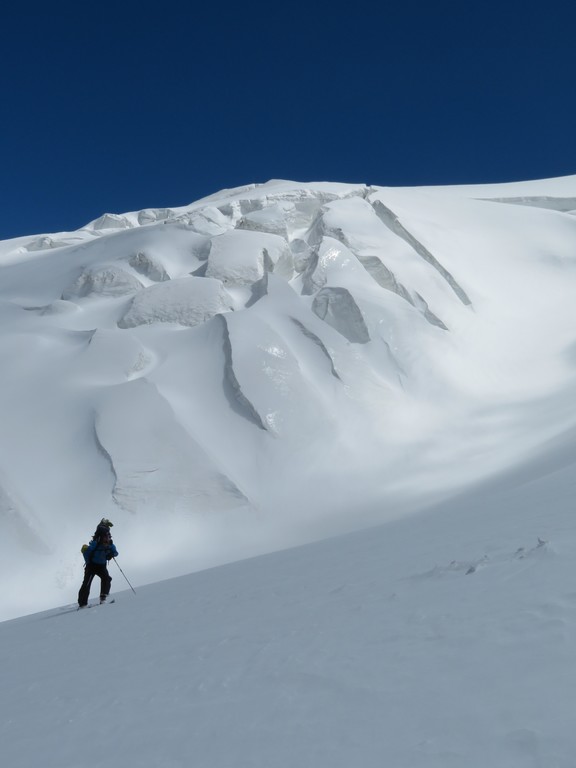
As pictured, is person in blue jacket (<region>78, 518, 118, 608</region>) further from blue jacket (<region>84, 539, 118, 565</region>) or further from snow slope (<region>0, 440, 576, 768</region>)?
snow slope (<region>0, 440, 576, 768</region>)

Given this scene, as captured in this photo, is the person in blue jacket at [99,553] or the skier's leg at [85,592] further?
the person in blue jacket at [99,553]

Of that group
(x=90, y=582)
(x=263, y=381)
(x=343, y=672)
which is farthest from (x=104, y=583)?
(x=263, y=381)

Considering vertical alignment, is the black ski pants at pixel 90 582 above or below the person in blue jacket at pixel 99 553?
below

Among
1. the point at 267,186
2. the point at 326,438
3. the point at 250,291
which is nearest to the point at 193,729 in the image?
the point at 326,438

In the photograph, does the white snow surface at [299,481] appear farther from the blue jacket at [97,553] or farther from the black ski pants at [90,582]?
the blue jacket at [97,553]

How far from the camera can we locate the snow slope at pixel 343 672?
3.20 metres

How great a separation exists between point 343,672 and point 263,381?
16910mm

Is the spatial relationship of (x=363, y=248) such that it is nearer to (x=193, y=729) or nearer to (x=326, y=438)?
(x=326, y=438)

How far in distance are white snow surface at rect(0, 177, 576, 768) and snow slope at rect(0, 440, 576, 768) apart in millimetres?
25

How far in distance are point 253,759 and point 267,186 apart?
47.4 meters

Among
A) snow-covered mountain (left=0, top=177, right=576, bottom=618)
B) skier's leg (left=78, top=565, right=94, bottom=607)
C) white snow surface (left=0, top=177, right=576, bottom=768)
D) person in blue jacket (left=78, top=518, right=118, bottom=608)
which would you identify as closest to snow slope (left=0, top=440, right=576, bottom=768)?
white snow surface (left=0, top=177, right=576, bottom=768)

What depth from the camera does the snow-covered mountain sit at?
16.7 meters

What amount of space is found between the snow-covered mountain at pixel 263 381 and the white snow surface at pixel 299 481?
100 mm

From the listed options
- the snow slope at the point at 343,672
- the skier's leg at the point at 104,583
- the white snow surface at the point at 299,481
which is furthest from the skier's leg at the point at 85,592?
the snow slope at the point at 343,672
